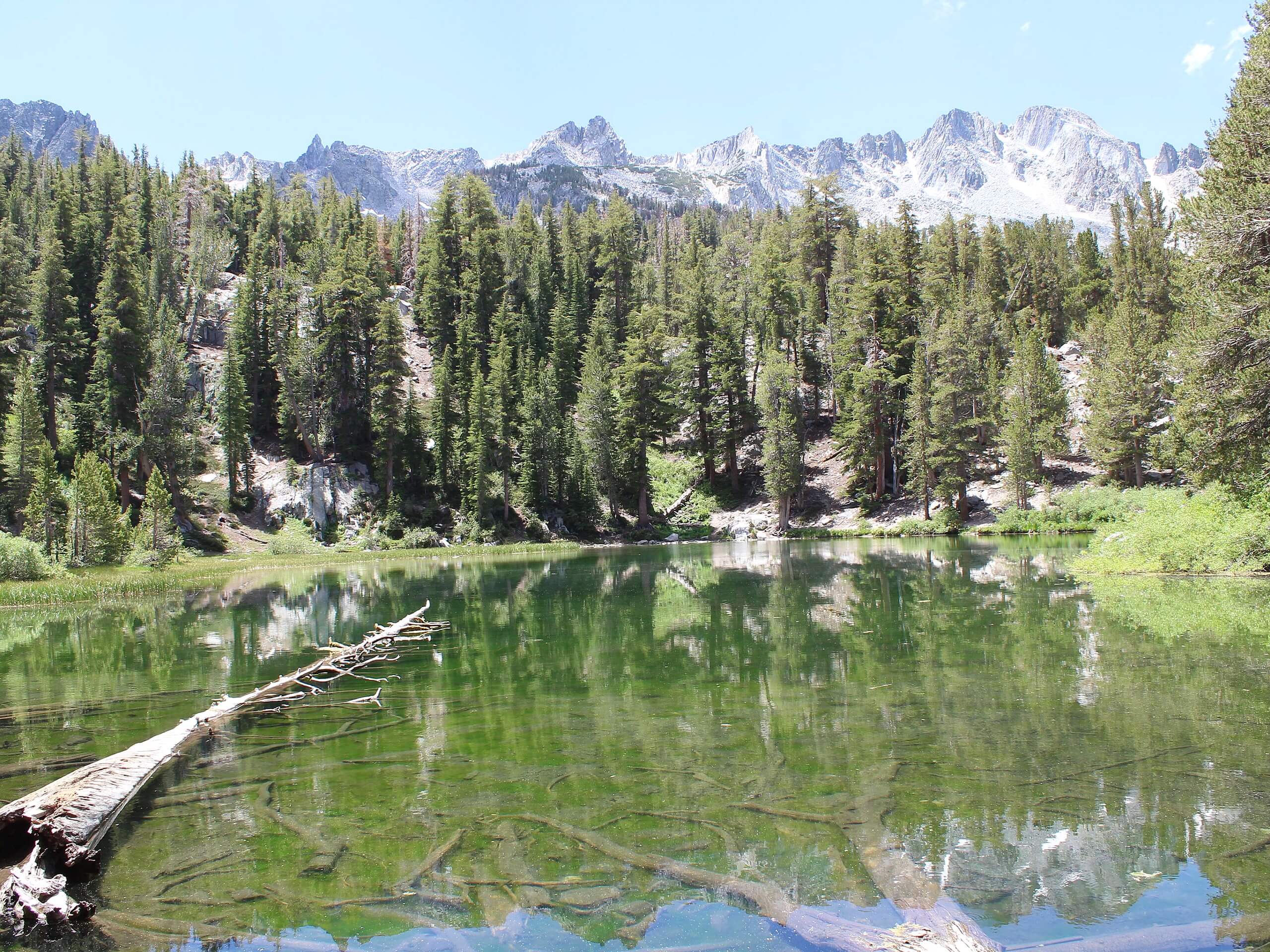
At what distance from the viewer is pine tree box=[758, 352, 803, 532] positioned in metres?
57.0

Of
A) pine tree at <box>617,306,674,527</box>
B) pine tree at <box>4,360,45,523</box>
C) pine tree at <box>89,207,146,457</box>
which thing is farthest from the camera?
pine tree at <box>617,306,674,527</box>

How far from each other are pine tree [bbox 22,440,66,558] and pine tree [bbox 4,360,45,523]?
4.80 m

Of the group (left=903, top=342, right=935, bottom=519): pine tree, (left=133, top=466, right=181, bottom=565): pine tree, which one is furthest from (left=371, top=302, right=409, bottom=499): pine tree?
(left=903, top=342, right=935, bottom=519): pine tree

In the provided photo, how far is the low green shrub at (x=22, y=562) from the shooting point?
31.9 metres

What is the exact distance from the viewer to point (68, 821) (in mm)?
6516

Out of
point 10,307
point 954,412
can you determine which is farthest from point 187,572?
point 954,412

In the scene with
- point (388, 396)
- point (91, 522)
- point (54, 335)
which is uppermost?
point (54, 335)

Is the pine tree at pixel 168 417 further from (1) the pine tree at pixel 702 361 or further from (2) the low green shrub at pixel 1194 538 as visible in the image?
(2) the low green shrub at pixel 1194 538

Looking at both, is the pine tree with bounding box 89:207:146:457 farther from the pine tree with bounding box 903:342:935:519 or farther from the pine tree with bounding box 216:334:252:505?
the pine tree with bounding box 903:342:935:519

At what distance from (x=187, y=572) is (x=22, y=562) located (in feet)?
21.3

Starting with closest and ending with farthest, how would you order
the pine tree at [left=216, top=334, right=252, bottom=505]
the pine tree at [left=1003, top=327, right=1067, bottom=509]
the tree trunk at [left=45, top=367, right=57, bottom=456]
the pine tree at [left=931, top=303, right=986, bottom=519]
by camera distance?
the pine tree at [left=1003, top=327, right=1067, bottom=509], the tree trunk at [left=45, top=367, right=57, bottom=456], the pine tree at [left=931, top=303, right=986, bottom=519], the pine tree at [left=216, top=334, right=252, bottom=505]

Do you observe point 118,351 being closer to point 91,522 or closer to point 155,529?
point 155,529

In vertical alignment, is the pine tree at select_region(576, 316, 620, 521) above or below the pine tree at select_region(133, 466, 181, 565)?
above

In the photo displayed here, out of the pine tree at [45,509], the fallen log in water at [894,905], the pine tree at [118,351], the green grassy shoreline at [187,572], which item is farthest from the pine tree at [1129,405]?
the pine tree at [118,351]
